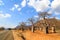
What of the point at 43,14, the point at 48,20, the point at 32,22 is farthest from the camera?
the point at 32,22

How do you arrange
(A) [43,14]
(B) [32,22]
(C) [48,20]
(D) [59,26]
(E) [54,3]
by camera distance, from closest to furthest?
(E) [54,3], (A) [43,14], (C) [48,20], (B) [32,22], (D) [59,26]

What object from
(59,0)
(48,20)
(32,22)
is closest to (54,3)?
(59,0)

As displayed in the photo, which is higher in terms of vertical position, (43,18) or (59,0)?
(59,0)

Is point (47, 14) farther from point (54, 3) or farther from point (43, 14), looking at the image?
point (54, 3)

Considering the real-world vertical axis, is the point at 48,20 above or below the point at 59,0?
below

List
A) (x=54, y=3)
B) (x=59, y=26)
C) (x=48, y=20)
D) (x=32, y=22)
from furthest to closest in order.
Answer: (x=59, y=26) < (x=32, y=22) < (x=48, y=20) < (x=54, y=3)

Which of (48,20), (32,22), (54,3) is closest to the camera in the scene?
(54,3)

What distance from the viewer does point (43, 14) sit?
2105 cm

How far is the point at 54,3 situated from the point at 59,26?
24.9 meters

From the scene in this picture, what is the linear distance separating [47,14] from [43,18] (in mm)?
1064

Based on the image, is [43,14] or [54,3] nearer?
[54,3]

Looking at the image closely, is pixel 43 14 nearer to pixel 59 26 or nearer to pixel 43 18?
pixel 43 18

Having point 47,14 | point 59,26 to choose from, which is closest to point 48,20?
point 47,14

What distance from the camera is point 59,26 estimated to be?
38312mm
